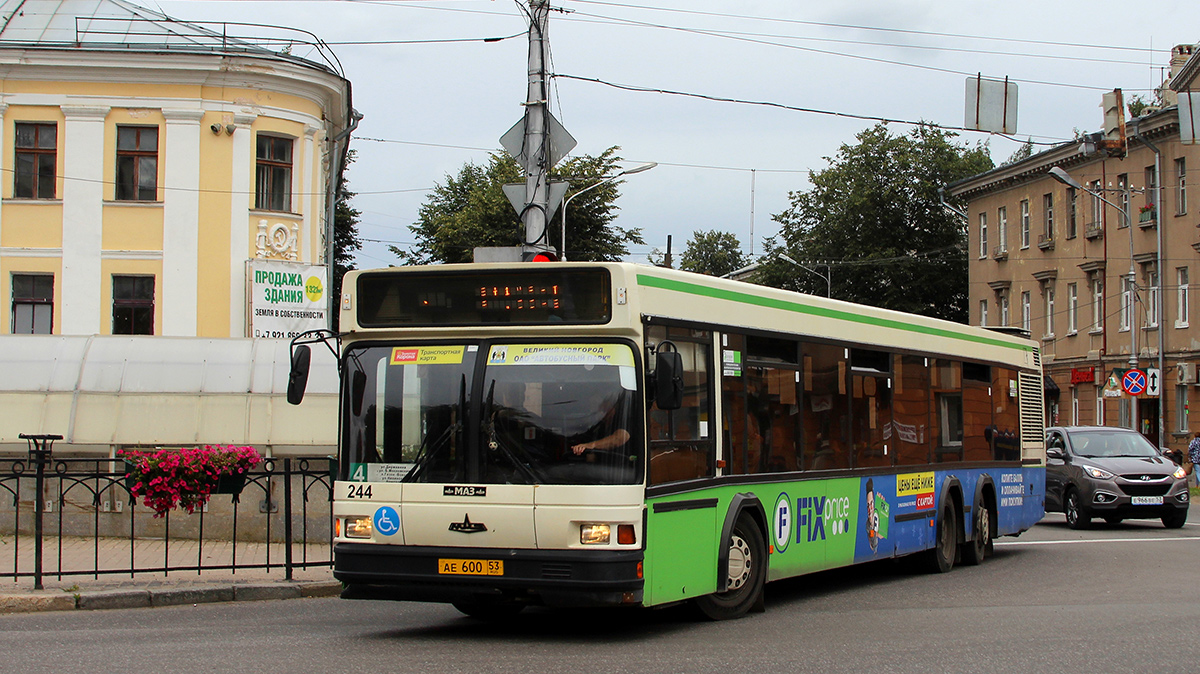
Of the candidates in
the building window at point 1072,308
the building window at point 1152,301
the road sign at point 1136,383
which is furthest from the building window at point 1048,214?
the road sign at point 1136,383

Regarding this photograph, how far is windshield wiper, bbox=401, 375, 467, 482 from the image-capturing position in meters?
9.49

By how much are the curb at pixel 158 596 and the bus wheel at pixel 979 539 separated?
7.16 metres

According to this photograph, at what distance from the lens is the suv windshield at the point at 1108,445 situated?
22.9 metres

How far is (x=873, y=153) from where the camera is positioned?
233 feet

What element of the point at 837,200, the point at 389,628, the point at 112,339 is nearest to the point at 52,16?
the point at 112,339

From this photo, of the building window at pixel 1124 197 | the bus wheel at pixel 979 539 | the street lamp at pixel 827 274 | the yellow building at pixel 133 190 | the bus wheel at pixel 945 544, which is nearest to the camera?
the bus wheel at pixel 945 544

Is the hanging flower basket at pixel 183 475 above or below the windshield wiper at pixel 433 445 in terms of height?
below

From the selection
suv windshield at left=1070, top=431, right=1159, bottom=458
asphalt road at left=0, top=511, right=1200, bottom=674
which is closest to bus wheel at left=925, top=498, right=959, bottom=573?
asphalt road at left=0, top=511, right=1200, bottom=674

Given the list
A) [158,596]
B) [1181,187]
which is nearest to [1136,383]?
[1181,187]

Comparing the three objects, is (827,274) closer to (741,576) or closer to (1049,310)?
(1049,310)

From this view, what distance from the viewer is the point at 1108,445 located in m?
23.1

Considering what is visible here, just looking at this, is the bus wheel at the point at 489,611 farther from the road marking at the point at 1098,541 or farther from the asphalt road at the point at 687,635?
the road marking at the point at 1098,541

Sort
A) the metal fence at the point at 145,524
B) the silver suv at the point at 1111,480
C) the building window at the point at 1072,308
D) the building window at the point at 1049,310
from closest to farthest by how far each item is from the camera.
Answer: the metal fence at the point at 145,524 → the silver suv at the point at 1111,480 → the building window at the point at 1072,308 → the building window at the point at 1049,310

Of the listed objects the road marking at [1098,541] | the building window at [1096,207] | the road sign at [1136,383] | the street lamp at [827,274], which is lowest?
the road marking at [1098,541]
